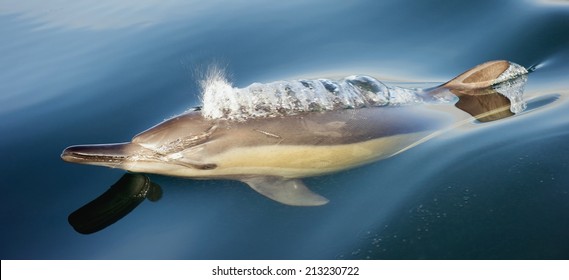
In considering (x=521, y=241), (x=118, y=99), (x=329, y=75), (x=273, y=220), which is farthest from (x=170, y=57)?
(x=521, y=241)

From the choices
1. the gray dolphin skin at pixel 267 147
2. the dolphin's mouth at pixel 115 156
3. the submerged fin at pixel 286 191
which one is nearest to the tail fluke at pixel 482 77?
the gray dolphin skin at pixel 267 147

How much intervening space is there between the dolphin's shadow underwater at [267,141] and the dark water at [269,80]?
0.49 feet

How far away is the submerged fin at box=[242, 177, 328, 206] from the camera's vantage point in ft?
14.2

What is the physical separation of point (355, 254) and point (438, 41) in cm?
497

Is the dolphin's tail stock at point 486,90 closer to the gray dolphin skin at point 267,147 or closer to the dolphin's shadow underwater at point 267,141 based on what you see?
the dolphin's shadow underwater at point 267,141

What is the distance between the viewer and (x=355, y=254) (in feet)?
11.9

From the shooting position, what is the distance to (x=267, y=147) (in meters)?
4.89

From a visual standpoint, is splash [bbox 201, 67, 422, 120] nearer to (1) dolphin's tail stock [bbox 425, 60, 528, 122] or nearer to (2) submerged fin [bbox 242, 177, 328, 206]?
(2) submerged fin [bbox 242, 177, 328, 206]

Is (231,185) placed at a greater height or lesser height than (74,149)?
lesser

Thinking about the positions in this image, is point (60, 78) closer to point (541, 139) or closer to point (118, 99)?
point (118, 99)

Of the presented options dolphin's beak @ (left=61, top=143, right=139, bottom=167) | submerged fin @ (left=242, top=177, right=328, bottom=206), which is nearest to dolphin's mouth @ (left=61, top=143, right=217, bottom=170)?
dolphin's beak @ (left=61, top=143, right=139, bottom=167)

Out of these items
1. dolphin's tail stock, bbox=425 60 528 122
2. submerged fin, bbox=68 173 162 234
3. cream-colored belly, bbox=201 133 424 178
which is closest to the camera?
submerged fin, bbox=68 173 162 234

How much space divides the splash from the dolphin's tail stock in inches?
35.4

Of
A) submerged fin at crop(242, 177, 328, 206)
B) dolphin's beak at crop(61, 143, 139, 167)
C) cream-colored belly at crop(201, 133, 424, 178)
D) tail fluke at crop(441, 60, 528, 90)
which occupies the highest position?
dolphin's beak at crop(61, 143, 139, 167)
